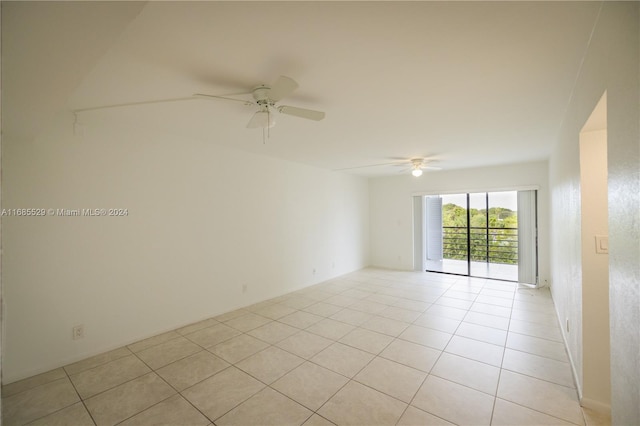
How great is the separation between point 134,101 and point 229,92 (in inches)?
34.1

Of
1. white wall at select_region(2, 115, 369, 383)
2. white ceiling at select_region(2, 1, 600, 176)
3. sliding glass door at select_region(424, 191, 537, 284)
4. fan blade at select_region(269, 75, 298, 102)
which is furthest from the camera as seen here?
sliding glass door at select_region(424, 191, 537, 284)

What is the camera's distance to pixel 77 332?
8.54ft

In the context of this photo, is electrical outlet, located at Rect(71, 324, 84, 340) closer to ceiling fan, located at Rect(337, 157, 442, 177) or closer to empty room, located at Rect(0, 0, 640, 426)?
empty room, located at Rect(0, 0, 640, 426)

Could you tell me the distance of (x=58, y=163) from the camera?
252 centimetres

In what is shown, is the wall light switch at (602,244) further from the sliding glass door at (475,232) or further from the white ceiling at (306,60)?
the sliding glass door at (475,232)

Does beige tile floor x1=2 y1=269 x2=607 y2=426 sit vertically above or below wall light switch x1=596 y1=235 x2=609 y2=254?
below

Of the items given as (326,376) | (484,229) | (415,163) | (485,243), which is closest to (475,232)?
(484,229)

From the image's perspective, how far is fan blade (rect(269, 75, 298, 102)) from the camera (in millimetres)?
1622

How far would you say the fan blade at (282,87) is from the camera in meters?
1.62

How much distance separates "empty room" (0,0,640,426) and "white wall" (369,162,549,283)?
0.95 metres

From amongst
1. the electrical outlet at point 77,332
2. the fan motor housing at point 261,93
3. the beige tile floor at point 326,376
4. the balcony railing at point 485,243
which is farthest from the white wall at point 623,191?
the balcony railing at point 485,243

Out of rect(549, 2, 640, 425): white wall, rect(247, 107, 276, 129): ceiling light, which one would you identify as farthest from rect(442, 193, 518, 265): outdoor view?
rect(247, 107, 276, 129): ceiling light

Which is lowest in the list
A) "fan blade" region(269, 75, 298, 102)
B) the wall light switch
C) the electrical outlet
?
the electrical outlet

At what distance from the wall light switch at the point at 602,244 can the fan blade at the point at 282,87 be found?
2294 mm
